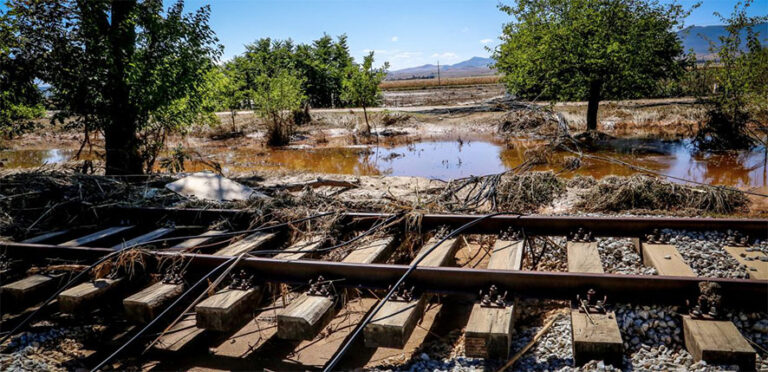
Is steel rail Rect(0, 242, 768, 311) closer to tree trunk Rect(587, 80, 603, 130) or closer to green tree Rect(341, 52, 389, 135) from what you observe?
tree trunk Rect(587, 80, 603, 130)

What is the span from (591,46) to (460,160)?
5.57m

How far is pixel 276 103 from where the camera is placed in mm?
19609

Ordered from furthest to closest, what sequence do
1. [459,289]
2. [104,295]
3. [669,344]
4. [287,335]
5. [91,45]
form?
[91,45] < [104,295] < [459,289] < [287,335] < [669,344]

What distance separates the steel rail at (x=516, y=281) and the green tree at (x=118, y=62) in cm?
631

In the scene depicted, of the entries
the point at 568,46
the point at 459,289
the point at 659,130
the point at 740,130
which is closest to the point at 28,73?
the point at 459,289

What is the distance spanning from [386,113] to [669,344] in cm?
2028

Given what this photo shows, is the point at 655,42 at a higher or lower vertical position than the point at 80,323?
higher

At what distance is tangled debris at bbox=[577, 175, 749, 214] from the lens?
22.3 feet

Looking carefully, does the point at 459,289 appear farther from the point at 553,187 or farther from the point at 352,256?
the point at 553,187

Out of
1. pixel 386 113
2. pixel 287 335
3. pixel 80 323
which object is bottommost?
pixel 80 323

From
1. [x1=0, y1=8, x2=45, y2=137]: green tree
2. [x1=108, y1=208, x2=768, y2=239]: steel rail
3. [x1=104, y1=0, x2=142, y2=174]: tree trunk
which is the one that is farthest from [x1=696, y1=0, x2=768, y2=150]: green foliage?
[x1=0, y1=8, x2=45, y2=137]: green tree

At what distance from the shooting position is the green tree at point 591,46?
14.6 metres

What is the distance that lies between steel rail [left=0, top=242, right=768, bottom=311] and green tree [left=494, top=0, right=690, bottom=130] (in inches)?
500

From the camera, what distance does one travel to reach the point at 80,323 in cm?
403
